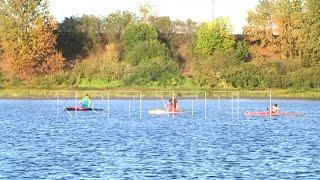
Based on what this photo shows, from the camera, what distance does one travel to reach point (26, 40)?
101875mm

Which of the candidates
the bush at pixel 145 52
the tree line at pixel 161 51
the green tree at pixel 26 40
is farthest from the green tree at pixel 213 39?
the green tree at pixel 26 40

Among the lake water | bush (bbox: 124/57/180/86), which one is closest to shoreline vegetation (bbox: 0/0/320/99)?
bush (bbox: 124/57/180/86)

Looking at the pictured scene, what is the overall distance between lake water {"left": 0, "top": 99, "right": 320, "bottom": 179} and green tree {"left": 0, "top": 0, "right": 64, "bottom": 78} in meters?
24.0

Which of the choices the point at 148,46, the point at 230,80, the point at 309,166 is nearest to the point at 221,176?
the point at 309,166

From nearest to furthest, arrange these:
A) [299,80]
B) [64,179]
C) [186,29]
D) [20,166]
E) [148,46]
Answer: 1. [64,179]
2. [20,166]
3. [299,80]
4. [148,46]
5. [186,29]

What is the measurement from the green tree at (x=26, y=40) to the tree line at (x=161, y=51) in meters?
0.11

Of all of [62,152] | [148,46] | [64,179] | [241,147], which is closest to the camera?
[64,179]

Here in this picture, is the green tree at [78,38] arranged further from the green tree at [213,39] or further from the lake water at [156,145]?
the lake water at [156,145]

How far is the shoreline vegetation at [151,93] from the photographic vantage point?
94.2 m

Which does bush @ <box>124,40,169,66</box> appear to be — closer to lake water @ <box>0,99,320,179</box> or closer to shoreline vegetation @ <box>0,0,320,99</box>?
shoreline vegetation @ <box>0,0,320,99</box>

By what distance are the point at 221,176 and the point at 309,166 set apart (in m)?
4.82

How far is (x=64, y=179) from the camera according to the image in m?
32.9

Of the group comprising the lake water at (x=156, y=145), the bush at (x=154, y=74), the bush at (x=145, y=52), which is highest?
the bush at (x=145, y=52)

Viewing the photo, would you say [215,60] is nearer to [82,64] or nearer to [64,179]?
[82,64]
